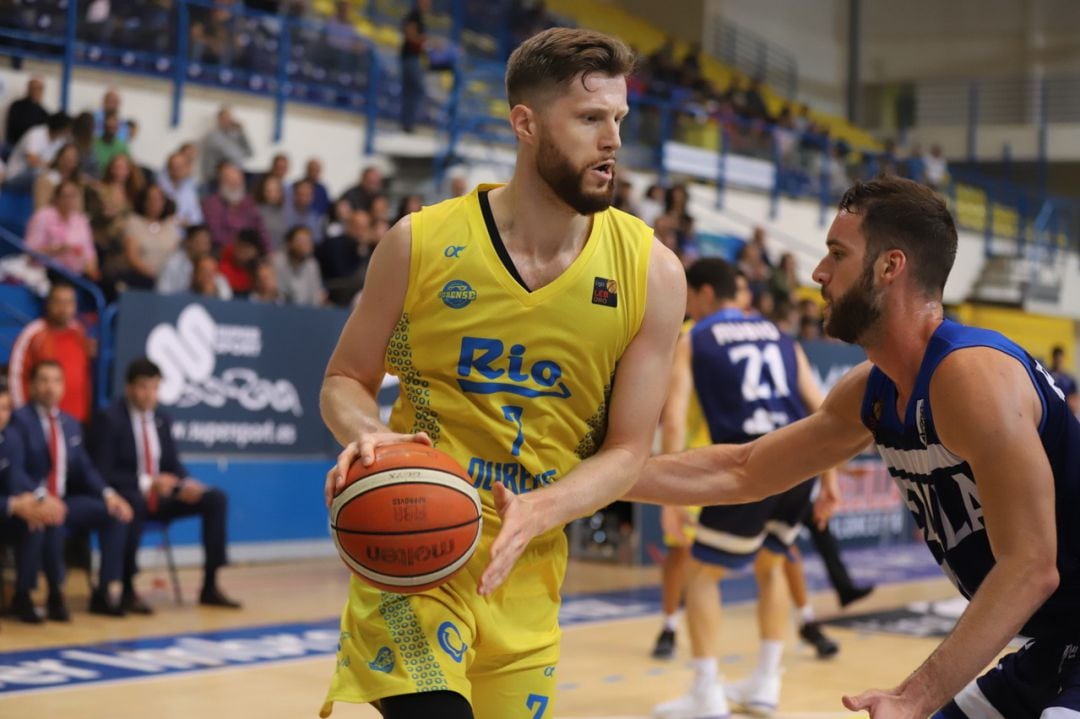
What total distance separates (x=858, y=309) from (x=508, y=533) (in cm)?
99

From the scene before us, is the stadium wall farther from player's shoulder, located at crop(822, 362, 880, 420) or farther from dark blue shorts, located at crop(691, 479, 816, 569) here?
player's shoulder, located at crop(822, 362, 880, 420)

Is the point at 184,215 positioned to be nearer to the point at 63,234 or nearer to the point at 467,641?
the point at 63,234

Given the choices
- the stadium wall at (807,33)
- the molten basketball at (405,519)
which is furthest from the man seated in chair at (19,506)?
the stadium wall at (807,33)

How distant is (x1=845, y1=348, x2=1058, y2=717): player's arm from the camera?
114 inches

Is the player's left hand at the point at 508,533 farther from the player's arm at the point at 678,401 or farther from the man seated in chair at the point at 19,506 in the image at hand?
the man seated in chair at the point at 19,506

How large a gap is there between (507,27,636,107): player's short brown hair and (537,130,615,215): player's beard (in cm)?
13

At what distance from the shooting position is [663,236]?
624 inches

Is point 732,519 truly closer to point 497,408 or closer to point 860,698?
point 497,408

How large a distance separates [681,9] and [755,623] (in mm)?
20755

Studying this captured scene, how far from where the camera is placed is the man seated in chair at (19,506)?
8641 millimetres

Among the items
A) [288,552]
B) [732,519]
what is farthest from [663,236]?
[732,519]

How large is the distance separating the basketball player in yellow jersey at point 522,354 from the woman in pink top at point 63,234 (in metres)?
8.15

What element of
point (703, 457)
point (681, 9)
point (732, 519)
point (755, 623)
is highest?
point (681, 9)

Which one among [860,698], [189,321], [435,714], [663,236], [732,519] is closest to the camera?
[860,698]
